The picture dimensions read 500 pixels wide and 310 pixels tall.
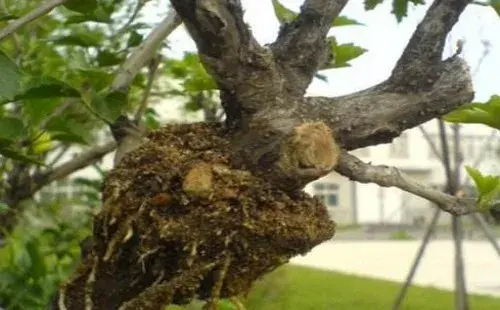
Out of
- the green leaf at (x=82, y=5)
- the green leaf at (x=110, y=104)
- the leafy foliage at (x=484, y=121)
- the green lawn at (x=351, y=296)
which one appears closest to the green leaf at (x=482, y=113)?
the leafy foliage at (x=484, y=121)

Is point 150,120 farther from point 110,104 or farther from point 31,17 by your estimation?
point 31,17

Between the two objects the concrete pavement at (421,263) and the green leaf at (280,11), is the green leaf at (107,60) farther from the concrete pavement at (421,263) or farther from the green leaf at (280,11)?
the concrete pavement at (421,263)

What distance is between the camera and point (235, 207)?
37.9 inches

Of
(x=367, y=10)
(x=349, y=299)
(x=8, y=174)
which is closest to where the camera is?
(x=367, y=10)

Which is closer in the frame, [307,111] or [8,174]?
[307,111]

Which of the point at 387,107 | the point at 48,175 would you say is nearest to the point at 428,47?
the point at 387,107

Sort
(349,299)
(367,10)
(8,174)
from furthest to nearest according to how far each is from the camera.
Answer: (349,299)
(8,174)
(367,10)

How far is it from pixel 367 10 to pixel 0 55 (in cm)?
50

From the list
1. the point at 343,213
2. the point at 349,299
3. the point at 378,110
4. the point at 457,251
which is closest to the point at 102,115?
the point at 378,110

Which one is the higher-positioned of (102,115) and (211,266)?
(102,115)

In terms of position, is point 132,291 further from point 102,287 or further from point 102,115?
point 102,115

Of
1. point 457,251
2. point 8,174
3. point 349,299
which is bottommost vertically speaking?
point 349,299

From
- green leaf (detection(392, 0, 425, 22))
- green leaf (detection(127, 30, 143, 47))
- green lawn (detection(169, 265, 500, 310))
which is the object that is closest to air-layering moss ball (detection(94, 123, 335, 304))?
green leaf (detection(392, 0, 425, 22))

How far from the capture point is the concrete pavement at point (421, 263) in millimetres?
9086
